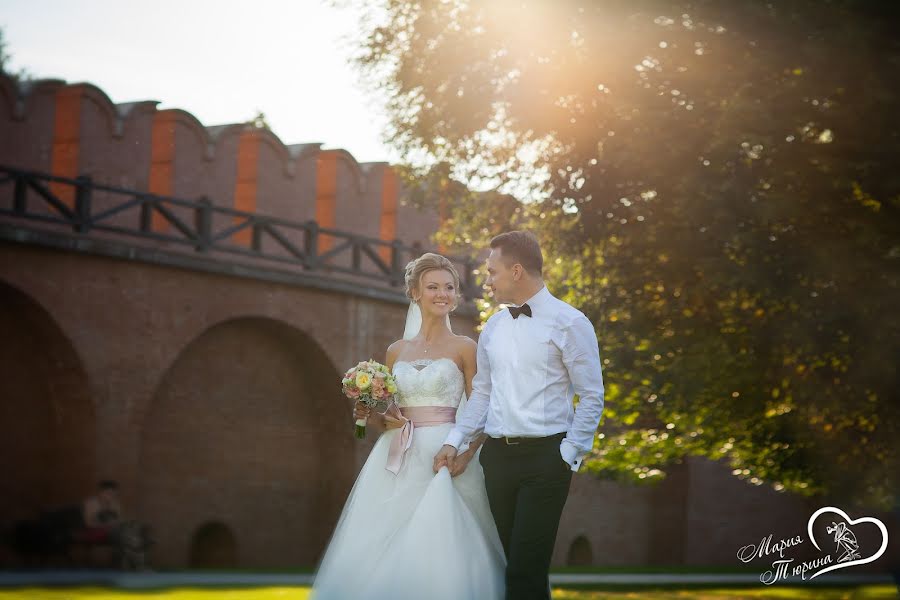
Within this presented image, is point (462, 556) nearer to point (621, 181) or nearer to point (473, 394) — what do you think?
point (473, 394)

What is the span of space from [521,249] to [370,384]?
1326 millimetres

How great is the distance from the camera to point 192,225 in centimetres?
1964

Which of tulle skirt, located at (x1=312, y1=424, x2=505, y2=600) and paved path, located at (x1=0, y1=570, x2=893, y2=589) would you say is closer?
tulle skirt, located at (x1=312, y1=424, x2=505, y2=600)

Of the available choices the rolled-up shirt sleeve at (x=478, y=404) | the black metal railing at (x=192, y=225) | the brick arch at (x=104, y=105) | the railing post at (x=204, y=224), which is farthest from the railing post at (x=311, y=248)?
the rolled-up shirt sleeve at (x=478, y=404)

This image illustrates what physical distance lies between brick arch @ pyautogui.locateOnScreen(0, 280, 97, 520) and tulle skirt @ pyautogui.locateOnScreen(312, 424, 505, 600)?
9.56 meters

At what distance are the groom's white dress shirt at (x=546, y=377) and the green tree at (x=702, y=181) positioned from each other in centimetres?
Answer: 564

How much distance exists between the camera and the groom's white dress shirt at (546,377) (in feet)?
19.1

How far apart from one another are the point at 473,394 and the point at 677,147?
21.0ft

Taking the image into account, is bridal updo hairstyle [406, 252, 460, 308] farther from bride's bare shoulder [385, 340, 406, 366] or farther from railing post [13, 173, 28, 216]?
railing post [13, 173, 28, 216]

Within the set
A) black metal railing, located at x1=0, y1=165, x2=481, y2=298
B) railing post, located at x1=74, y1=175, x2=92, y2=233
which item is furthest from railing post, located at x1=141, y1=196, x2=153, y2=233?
railing post, located at x1=74, y1=175, x2=92, y2=233

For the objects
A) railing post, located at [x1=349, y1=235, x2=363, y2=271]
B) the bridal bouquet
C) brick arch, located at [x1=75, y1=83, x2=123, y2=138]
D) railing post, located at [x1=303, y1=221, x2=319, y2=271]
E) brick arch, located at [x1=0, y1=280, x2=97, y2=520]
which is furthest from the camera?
railing post, located at [x1=349, y1=235, x2=363, y2=271]

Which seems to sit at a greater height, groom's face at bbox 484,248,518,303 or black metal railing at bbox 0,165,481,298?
black metal railing at bbox 0,165,481,298

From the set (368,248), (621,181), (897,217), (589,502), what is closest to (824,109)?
(897,217)

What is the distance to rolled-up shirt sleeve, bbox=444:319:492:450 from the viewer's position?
634 centimetres
